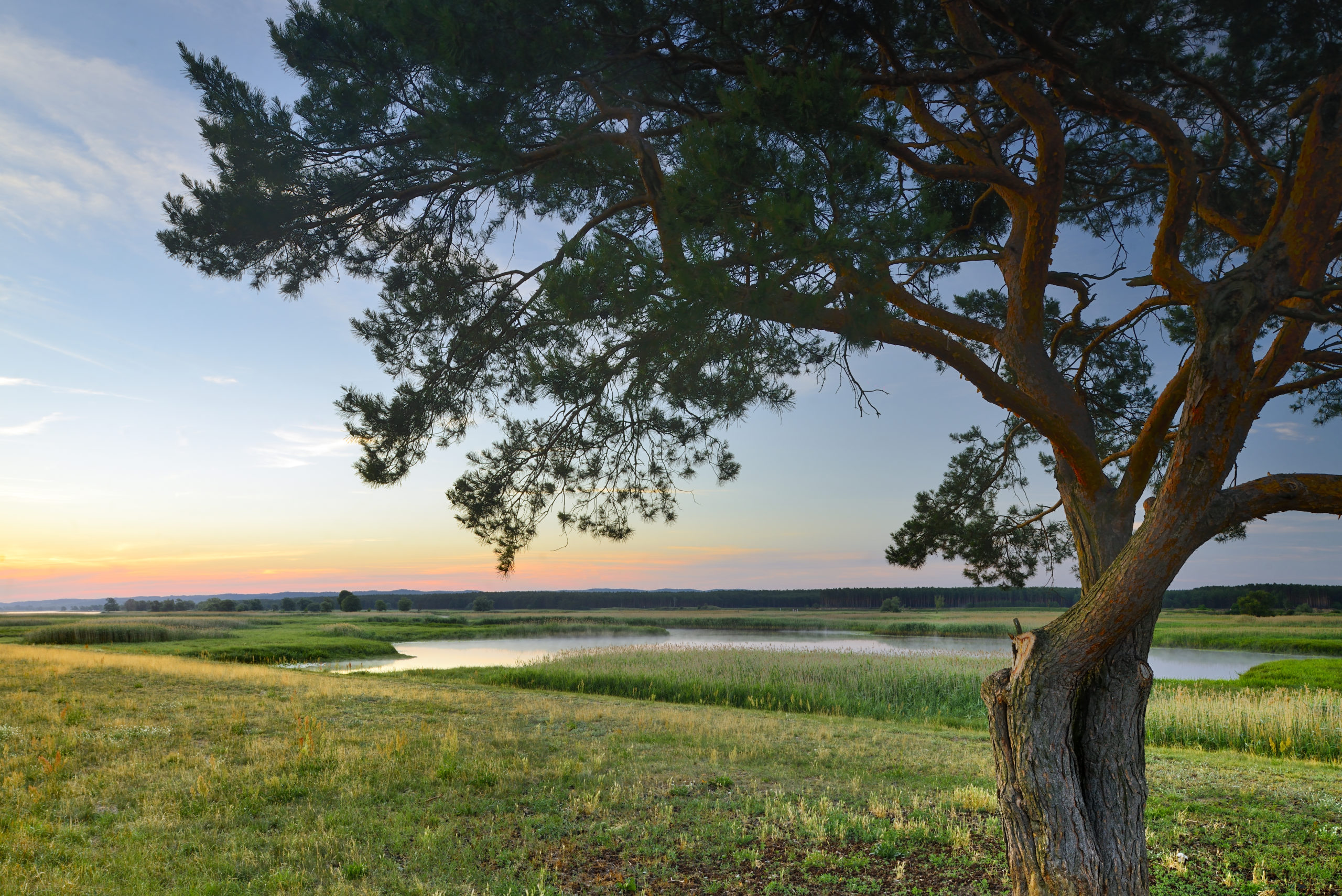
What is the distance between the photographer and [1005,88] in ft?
17.1

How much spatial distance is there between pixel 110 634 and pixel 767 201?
4799 centimetres

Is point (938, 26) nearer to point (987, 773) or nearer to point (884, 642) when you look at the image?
point (987, 773)

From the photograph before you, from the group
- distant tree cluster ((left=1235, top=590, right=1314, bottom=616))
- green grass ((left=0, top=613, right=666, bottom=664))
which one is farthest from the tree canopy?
distant tree cluster ((left=1235, top=590, right=1314, bottom=616))

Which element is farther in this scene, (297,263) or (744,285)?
(297,263)

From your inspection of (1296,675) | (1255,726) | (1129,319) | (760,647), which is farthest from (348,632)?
→ (1129,319)

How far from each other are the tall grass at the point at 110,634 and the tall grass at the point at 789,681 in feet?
90.2

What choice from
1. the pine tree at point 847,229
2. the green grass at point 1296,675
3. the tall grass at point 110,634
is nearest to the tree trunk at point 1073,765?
the pine tree at point 847,229

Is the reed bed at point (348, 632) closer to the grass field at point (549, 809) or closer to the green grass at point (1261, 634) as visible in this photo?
the grass field at point (549, 809)

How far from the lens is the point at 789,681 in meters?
19.2

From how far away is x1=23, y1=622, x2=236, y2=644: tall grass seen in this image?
36.9 metres

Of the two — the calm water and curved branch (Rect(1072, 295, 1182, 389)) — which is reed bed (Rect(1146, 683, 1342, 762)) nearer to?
curved branch (Rect(1072, 295, 1182, 389))

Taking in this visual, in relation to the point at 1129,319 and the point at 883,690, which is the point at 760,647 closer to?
the point at 883,690

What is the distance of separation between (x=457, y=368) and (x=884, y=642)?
45.8 meters

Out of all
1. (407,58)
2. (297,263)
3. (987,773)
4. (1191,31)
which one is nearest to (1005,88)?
(1191,31)
